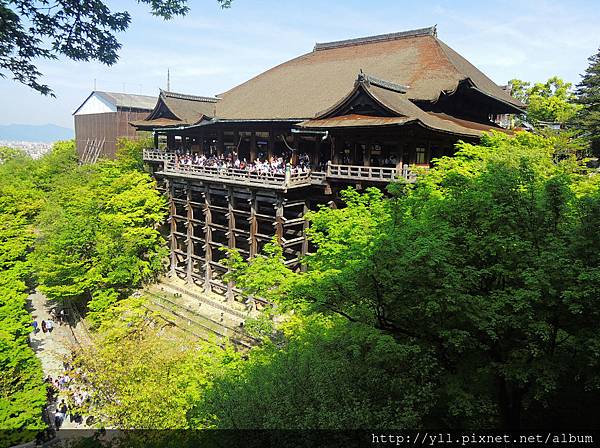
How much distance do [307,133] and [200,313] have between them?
12.6 m

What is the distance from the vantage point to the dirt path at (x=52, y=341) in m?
22.6

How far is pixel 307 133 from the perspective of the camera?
22.8m

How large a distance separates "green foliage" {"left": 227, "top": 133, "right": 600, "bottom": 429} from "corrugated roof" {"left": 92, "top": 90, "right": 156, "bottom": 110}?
4508 centimetres

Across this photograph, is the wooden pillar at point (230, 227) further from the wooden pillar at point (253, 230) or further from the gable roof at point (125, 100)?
the gable roof at point (125, 100)

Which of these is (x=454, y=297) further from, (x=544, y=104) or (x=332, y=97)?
(x=544, y=104)

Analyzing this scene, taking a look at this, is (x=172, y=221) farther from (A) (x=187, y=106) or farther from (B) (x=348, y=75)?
(B) (x=348, y=75)

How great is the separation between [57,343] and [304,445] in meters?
23.3

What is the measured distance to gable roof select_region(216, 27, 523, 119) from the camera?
24812 millimetres

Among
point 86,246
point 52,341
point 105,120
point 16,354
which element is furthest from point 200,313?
point 105,120

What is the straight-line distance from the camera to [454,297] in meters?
8.34

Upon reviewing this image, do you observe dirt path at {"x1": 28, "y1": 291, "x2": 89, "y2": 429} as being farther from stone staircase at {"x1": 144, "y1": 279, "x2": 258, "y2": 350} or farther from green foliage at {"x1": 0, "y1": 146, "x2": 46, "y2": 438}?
stone staircase at {"x1": 144, "y1": 279, "x2": 258, "y2": 350}

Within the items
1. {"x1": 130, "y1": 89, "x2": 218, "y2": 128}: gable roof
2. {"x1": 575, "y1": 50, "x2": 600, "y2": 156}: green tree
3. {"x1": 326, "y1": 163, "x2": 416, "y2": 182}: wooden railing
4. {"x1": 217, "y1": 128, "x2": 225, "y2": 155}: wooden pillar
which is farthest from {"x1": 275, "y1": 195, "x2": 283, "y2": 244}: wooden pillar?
{"x1": 575, "y1": 50, "x2": 600, "y2": 156}: green tree

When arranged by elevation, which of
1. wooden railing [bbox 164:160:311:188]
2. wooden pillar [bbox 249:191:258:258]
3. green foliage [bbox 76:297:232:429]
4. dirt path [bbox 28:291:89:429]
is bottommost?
dirt path [bbox 28:291:89:429]

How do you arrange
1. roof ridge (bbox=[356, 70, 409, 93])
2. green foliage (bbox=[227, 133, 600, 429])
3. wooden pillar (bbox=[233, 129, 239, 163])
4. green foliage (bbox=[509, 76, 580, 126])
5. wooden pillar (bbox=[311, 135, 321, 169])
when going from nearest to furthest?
green foliage (bbox=[227, 133, 600, 429]), roof ridge (bbox=[356, 70, 409, 93]), wooden pillar (bbox=[311, 135, 321, 169]), wooden pillar (bbox=[233, 129, 239, 163]), green foliage (bbox=[509, 76, 580, 126])
